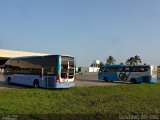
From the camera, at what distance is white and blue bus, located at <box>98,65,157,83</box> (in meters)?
40.2

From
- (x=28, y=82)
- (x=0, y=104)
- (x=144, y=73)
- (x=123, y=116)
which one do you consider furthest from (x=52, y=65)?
(x=144, y=73)

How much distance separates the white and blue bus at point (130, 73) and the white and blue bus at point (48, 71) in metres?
17.2

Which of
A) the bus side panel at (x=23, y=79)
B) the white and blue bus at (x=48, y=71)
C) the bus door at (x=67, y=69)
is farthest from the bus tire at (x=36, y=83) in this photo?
the bus door at (x=67, y=69)

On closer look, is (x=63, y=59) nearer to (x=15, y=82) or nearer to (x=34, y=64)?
(x=34, y=64)

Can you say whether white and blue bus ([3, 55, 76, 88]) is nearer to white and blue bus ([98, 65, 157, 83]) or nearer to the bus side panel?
the bus side panel

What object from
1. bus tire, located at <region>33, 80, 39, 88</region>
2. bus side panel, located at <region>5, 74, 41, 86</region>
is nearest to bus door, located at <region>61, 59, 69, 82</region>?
bus side panel, located at <region>5, 74, 41, 86</region>

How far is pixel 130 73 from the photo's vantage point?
138 feet

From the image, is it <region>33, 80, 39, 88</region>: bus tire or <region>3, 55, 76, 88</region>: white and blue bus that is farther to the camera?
<region>33, 80, 39, 88</region>: bus tire

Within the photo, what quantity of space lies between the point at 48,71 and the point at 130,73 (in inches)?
780

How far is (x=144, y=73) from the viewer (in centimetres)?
4038

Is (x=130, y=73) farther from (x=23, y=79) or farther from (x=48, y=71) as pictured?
(x=48, y=71)

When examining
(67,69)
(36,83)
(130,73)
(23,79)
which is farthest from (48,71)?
(130,73)

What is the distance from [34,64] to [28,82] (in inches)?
77.9

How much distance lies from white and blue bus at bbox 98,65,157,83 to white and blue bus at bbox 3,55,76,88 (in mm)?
17210
